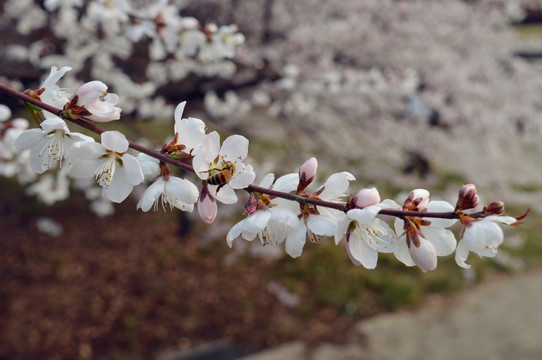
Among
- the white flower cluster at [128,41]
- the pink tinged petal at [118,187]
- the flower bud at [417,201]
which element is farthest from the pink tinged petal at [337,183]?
the white flower cluster at [128,41]

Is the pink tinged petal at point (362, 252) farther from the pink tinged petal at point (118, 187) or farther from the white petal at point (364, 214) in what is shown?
the pink tinged petal at point (118, 187)

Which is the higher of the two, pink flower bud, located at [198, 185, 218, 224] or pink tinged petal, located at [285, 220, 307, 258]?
pink flower bud, located at [198, 185, 218, 224]

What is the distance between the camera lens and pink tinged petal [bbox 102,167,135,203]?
2.92 feet

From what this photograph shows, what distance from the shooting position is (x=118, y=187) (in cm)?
90

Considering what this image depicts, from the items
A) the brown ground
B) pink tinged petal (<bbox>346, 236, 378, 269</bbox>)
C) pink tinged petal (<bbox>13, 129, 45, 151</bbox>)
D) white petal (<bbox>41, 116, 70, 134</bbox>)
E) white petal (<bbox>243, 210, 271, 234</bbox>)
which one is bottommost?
the brown ground

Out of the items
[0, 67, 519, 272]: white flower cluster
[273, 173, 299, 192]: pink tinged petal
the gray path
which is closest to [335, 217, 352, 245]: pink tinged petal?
[0, 67, 519, 272]: white flower cluster

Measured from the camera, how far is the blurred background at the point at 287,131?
3.33m

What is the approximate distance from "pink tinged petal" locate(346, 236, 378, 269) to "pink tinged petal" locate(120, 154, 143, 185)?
38cm

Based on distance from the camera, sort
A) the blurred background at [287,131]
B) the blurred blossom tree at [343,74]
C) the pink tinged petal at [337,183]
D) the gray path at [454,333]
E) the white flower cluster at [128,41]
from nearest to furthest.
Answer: the pink tinged petal at [337,183]
the white flower cluster at [128,41]
the blurred blossom tree at [343,74]
the blurred background at [287,131]
the gray path at [454,333]

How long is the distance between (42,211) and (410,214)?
16.1 feet

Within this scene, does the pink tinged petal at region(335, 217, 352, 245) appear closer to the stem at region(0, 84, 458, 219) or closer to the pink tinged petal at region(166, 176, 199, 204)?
the stem at region(0, 84, 458, 219)

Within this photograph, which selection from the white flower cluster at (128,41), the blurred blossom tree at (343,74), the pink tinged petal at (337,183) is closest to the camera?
the pink tinged petal at (337,183)

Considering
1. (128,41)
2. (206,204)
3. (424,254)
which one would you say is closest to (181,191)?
(206,204)

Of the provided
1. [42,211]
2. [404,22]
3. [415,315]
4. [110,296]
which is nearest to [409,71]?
[404,22]
